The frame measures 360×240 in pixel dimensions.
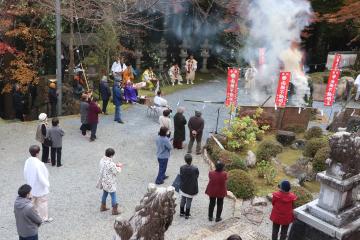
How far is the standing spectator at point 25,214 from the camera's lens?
763 centimetres

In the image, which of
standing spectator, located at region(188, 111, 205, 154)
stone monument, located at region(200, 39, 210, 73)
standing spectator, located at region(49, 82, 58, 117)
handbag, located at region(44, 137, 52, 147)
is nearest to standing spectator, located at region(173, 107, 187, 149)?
standing spectator, located at region(188, 111, 205, 154)

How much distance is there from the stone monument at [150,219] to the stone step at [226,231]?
389 centimetres

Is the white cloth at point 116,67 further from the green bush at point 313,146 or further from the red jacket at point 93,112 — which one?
the green bush at point 313,146

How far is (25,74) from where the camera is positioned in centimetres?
1923

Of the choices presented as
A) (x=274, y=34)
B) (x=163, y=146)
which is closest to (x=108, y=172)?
(x=163, y=146)

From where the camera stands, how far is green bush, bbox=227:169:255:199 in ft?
38.2

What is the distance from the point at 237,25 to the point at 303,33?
14.4ft

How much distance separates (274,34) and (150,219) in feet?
66.6

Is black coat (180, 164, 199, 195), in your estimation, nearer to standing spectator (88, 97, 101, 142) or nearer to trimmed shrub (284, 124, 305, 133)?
standing spectator (88, 97, 101, 142)

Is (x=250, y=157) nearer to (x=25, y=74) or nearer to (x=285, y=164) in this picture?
(x=285, y=164)

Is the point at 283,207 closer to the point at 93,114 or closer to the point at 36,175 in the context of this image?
the point at 36,175

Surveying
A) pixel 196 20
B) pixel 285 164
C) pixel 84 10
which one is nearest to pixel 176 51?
pixel 196 20

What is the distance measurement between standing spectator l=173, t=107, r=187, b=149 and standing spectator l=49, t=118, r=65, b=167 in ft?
12.8

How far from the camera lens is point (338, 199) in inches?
302
